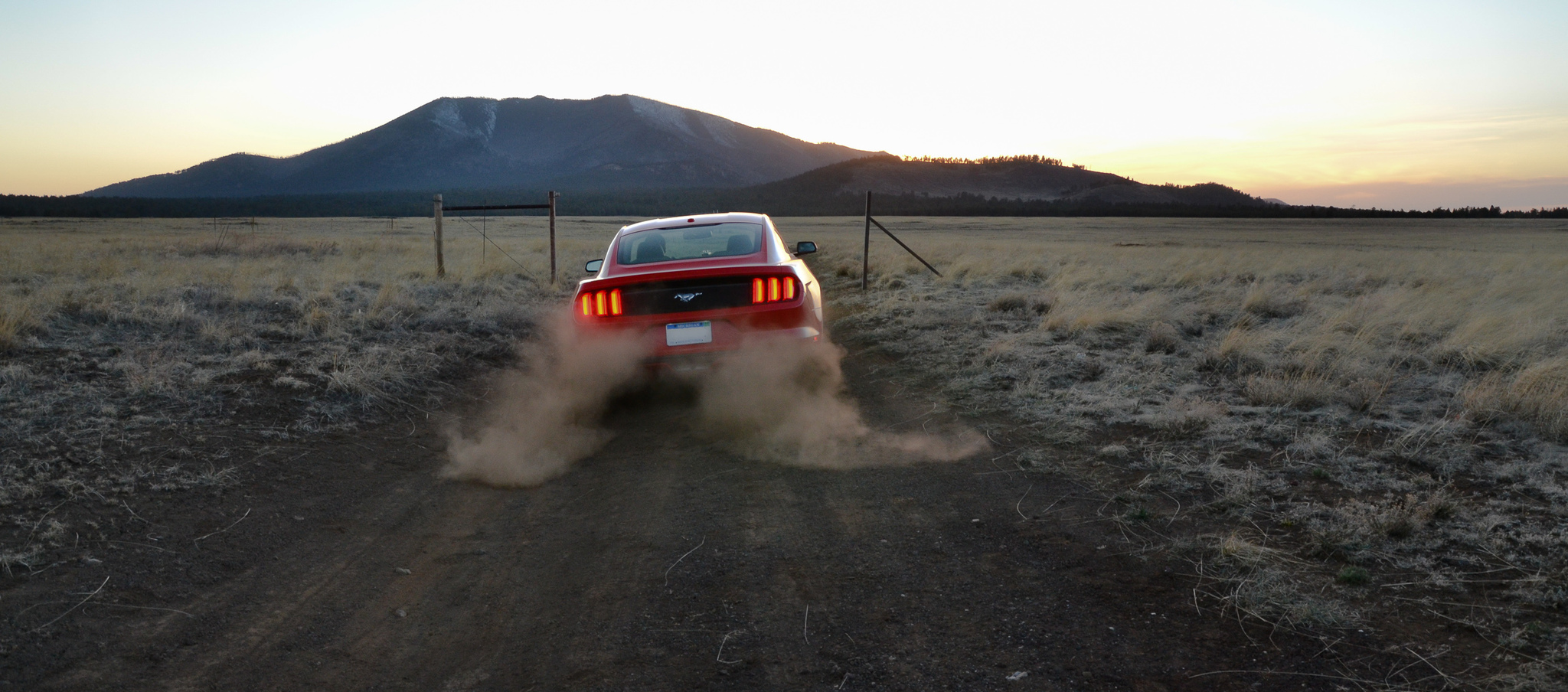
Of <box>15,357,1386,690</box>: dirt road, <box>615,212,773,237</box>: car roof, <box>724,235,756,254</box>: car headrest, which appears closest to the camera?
<box>15,357,1386,690</box>: dirt road

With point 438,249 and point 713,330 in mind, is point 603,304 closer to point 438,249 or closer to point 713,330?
point 713,330

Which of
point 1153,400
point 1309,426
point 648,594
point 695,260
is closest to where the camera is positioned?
point 648,594

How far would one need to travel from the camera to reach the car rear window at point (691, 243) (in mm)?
6977

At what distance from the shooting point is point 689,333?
20.7 ft

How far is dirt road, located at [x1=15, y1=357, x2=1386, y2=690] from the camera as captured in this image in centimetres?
286

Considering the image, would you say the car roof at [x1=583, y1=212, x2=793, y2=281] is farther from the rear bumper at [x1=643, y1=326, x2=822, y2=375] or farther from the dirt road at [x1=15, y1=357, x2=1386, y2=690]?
the dirt road at [x1=15, y1=357, x2=1386, y2=690]

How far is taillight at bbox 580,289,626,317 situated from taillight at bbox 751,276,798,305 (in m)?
0.98

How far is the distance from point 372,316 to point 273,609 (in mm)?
7584

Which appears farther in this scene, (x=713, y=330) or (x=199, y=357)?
(x=199, y=357)

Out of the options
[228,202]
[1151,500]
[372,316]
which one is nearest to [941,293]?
[372,316]

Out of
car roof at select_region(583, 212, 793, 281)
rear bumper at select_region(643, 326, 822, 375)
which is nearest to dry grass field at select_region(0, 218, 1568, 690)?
rear bumper at select_region(643, 326, 822, 375)

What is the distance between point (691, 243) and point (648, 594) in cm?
423

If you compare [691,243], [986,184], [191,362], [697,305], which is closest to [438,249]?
[191,362]

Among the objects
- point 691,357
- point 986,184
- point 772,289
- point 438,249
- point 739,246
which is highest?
point 986,184
